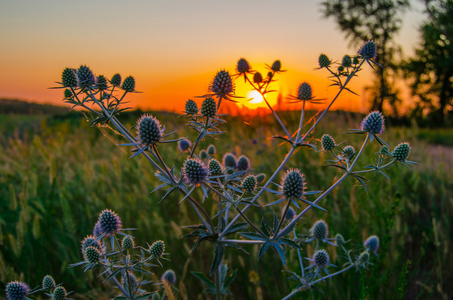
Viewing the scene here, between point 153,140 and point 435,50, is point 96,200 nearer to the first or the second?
point 153,140

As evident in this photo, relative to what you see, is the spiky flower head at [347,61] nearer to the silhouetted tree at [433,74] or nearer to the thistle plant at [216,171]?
the thistle plant at [216,171]

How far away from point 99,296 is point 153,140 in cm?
236

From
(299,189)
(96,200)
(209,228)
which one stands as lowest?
(96,200)

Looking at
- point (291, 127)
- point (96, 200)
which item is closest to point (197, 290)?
point (96, 200)

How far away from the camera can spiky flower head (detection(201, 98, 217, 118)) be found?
194cm

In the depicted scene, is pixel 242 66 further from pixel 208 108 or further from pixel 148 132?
pixel 148 132

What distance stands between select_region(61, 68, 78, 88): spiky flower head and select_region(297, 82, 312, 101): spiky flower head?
1424 millimetres

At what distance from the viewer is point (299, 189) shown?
1868 mm

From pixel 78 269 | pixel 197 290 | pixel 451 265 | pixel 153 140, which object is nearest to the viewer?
pixel 153 140

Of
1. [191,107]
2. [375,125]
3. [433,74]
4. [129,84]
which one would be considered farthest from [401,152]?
[433,74]

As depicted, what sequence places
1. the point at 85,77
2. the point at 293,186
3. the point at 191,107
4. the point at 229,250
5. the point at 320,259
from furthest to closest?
the point at 229,250
the point at 320,259
the point at 191,107
the point at 85,77
the point at 293,186

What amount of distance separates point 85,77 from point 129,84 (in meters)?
0.27

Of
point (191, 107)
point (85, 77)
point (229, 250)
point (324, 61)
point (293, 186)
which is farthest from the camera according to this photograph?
point (229, 250)

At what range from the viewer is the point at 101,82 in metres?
2.07
